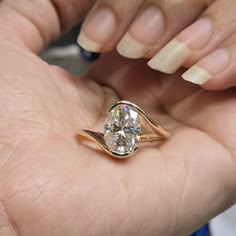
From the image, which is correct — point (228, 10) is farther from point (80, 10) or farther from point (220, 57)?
point (80, 10)

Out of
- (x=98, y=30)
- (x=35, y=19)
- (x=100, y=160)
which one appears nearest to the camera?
(x=100, y=160)

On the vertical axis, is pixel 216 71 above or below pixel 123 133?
above

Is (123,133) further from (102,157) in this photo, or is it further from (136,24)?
(136,24)

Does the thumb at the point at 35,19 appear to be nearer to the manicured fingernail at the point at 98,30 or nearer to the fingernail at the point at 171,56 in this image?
the manicured fingernail at the point at 98,30

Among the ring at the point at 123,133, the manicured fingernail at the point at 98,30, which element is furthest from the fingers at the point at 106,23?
the ring at the point at 123,133

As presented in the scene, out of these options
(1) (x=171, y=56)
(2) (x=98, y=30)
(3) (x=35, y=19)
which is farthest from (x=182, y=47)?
(3) (x=35, y=19)

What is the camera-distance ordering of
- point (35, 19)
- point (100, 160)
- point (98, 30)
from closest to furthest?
1. point (100, 160)
2. point (98, 30)
3. point (35, 19)

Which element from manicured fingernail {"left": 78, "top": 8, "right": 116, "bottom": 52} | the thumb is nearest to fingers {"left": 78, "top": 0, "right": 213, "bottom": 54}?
manicured fingernail {"left": 78, "top": 8, "right": 116, "bottom": 52}

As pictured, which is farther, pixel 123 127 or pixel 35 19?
pixel 35 19
